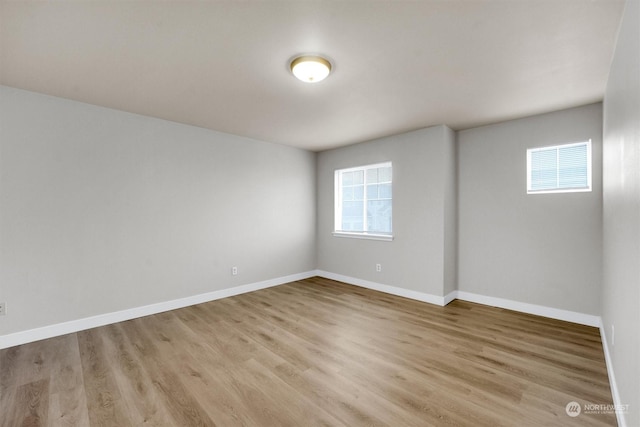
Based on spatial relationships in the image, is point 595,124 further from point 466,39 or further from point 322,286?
point 322,286

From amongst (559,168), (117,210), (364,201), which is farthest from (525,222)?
(117,210)

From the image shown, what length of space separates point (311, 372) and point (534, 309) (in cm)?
300

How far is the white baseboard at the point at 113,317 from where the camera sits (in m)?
2.71

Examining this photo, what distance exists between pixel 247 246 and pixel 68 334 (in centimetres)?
229

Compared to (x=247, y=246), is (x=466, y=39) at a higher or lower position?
higher

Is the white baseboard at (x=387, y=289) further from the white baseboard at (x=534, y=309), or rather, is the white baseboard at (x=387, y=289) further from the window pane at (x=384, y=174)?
the window pane at (x=384, y=174)

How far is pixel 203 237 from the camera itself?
4023 mm

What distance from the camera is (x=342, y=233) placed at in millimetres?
5164

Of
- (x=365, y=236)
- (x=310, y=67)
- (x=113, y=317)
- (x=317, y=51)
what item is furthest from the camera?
(x=365, y=236)

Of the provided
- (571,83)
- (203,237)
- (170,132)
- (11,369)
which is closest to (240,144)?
(170,132)

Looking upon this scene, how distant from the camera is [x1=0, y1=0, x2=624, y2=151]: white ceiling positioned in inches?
66.2

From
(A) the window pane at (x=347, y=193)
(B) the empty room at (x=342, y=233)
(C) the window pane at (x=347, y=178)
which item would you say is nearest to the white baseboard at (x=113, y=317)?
(B) the empty room at (x=342, y=233)

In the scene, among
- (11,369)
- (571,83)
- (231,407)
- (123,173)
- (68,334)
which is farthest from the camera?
(123,173)

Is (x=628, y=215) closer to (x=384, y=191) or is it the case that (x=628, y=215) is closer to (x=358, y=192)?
(x=384, y=191)
